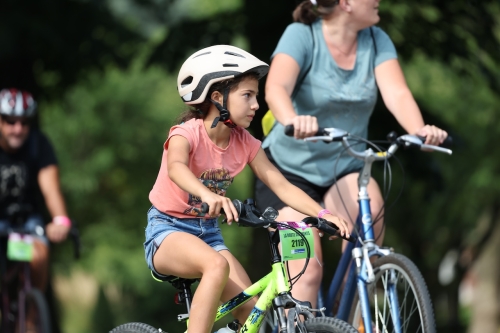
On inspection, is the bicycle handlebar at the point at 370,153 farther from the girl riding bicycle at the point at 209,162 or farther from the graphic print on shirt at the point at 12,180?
the graphic print on shirt at the point at 12,180

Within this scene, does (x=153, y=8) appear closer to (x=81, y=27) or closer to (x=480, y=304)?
(x=81, y=27)

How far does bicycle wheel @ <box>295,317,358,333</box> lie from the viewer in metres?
3.65

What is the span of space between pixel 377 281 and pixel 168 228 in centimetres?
113

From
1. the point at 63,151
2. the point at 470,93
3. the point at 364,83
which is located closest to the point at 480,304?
the point at 470,93

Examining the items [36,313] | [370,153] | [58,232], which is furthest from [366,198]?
[36,313]

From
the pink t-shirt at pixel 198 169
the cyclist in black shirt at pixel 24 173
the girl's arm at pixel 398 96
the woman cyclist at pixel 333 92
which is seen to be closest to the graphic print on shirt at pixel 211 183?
the pink t-shirt at pixel 198 169

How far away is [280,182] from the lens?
416cm

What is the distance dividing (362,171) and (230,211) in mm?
1365

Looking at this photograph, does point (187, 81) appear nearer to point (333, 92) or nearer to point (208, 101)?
point (208, 101)

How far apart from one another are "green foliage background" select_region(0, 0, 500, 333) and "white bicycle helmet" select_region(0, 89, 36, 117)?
5.97ft

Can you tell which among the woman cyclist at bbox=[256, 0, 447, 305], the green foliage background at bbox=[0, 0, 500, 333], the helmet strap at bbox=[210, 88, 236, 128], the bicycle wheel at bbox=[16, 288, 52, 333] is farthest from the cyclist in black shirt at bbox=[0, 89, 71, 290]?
the helmet strap at bbox=[210, 88, 236, 128]

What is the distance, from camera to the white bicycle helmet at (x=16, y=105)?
7.14 metres

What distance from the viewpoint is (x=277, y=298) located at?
372cm

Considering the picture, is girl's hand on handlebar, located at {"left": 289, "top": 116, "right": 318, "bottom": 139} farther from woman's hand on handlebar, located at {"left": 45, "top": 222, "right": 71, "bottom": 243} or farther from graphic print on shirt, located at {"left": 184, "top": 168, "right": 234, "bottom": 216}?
woman's hand on handlebar, located at {"left": 45, "top": 222, "right": 71, "bottom": 243}
